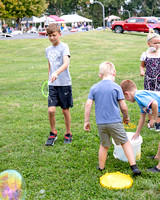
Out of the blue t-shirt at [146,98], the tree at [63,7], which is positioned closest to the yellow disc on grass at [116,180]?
the blue t-shirt at [146,98]

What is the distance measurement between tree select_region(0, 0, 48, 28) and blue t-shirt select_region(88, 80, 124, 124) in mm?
34127

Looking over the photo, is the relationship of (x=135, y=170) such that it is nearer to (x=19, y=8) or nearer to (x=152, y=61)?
(x=152, y=61)

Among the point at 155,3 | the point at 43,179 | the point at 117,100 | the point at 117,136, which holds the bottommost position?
the point at 43,179

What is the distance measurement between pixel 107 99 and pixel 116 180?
0.98 m

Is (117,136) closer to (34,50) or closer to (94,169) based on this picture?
(94,169)

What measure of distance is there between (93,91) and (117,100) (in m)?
0.30

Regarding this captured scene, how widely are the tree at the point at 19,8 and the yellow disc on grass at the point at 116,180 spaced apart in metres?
34.4

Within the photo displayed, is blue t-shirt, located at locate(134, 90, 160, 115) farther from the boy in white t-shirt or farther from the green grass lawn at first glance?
the boy in white t-shirt

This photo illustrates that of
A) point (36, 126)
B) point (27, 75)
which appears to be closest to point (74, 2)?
point (27, 75)

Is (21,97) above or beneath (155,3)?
beneath

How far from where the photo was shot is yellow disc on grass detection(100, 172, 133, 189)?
3.01 metres

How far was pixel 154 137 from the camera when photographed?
4273 millimetres

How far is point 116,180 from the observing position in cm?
311

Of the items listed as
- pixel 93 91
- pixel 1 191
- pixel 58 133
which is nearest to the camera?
pixel 1 191
